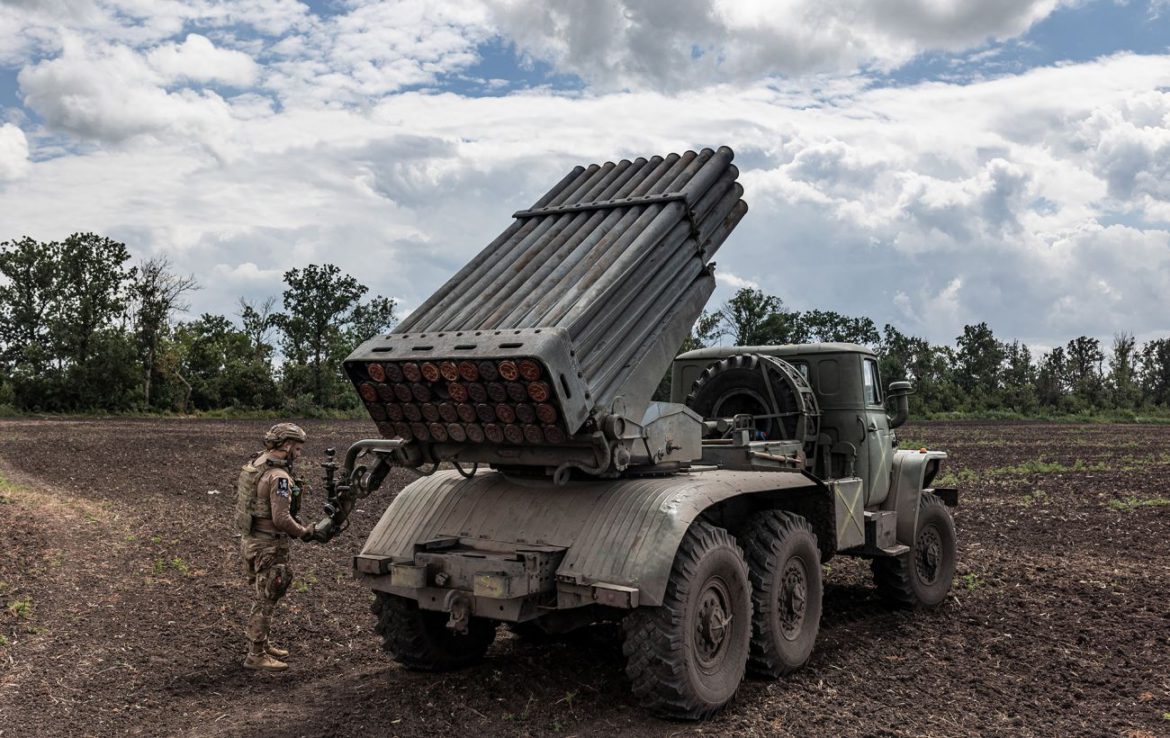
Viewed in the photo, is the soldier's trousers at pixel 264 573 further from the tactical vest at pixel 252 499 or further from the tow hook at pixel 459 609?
the tow hook at pixel 459 609

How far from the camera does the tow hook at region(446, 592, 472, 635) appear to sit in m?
6.79

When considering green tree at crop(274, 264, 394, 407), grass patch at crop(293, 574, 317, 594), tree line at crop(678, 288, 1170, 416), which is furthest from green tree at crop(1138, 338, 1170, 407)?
grass patch at crop(293, 574, 317, 594)

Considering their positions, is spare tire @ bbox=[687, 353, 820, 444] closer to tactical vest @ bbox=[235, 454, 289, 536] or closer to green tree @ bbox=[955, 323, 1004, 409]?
tactical vest @ bbox=[235, 454, 289, 536]

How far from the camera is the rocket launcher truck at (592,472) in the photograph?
21.9ft

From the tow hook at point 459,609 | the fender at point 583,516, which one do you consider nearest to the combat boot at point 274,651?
the fender at point 583,516

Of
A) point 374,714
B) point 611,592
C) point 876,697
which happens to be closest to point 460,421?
point 611,592

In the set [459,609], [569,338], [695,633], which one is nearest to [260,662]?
[459,609]

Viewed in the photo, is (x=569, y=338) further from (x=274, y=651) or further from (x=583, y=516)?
(x=274, y=651)

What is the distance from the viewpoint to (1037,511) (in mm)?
17188

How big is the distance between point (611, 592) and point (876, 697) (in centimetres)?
224

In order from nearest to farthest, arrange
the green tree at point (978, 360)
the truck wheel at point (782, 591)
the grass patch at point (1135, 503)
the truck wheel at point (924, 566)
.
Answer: the truck wheel at point (782, 591)
the truck wheel at point (924, 566)
the grass patch at point (1135, 503)
the green tree at point (978, 360)

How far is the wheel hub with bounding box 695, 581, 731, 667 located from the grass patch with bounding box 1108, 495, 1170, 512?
500 inches

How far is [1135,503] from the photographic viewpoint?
1809 centimetres

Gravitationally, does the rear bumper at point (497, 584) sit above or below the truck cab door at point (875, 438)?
below
